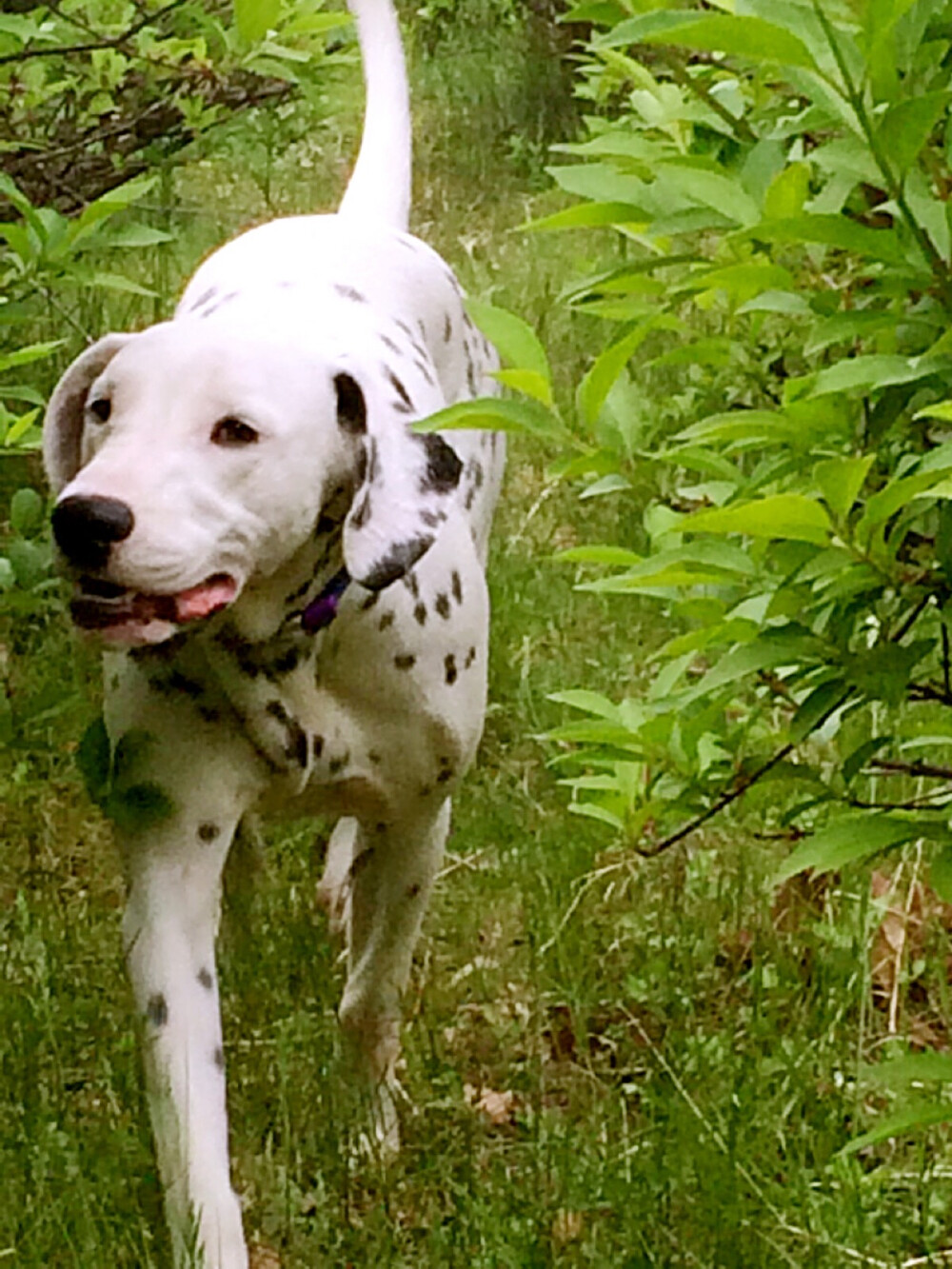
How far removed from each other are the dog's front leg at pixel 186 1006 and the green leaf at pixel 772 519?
1.07 metres

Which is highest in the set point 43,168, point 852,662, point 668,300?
point 668,300

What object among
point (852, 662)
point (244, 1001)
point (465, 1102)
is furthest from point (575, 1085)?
point (852, 662)

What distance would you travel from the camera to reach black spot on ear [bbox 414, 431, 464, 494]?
219 centimetres

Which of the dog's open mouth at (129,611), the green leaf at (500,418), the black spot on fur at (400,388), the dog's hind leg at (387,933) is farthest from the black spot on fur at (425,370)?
the green leaf at (500,418)

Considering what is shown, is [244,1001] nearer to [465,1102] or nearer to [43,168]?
[465,1102]

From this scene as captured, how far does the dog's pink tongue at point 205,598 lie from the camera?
6.42 ft

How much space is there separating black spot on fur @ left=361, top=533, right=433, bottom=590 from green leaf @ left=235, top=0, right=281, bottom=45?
0.80 meters

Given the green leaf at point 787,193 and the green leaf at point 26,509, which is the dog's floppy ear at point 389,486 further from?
the green leaf at point 787,193

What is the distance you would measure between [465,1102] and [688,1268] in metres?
0.56

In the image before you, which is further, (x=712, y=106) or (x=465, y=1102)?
(x=465, y=1102)

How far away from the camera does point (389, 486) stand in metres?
2.14

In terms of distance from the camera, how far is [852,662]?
1537 mm

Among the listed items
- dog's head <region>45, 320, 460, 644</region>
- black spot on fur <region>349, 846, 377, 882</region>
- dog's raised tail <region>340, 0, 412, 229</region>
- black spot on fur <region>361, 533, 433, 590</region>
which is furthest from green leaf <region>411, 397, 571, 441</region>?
dog's raised tail <region>340, 0, 412, 229</region>

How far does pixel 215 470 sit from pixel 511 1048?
119cm
